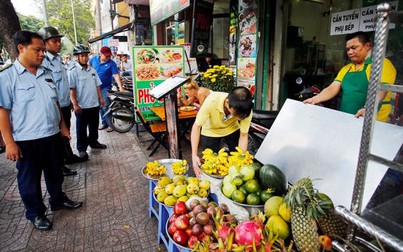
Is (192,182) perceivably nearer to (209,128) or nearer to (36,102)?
(209,128)

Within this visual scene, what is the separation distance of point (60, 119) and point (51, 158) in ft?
1.57

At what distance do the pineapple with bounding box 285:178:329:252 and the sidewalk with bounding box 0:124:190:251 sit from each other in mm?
1723

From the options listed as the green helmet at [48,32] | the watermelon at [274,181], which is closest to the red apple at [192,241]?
the watermelon at [274,181]

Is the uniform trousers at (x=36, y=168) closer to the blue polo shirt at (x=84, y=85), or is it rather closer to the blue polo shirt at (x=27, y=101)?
the blue polo shirt at (x=27, y=101)

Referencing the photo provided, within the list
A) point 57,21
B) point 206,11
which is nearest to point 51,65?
point 206,11

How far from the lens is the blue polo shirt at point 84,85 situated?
467 centimetres

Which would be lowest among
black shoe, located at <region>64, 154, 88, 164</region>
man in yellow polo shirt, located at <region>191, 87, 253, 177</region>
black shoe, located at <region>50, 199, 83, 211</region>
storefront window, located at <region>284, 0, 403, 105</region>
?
black shoe, located at <region>50, 199, 83, 211</region>

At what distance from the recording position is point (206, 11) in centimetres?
632

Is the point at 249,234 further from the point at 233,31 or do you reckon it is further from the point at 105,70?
the point at 105,70

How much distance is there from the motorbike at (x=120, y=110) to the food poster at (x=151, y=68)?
4.51 feet

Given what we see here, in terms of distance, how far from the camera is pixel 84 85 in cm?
476

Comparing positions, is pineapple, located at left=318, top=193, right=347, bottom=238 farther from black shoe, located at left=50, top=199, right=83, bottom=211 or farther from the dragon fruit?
black shoe, located at left=50, top=199, right=83, bottom=211

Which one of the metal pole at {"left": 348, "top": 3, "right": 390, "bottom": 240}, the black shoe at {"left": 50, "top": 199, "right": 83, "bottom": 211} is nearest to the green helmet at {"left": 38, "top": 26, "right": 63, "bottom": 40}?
the black shoe at {"left": 50, "top": 199, "right": 83, "bottom": 211}

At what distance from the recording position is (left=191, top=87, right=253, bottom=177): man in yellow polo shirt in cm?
215
